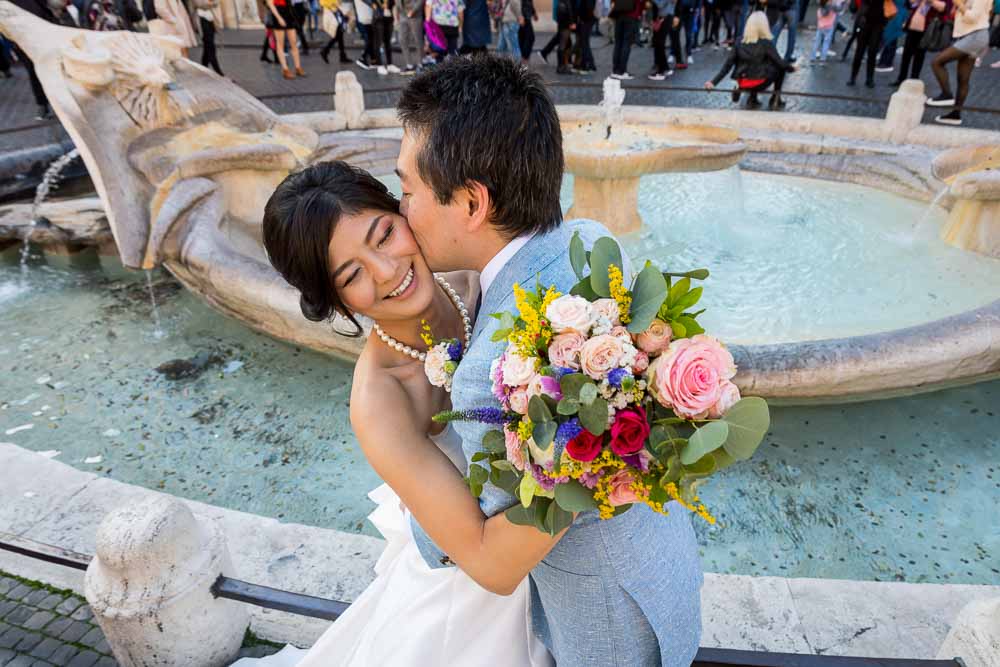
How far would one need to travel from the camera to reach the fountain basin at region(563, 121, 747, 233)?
5.55m

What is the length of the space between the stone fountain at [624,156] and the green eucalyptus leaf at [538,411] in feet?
15.5

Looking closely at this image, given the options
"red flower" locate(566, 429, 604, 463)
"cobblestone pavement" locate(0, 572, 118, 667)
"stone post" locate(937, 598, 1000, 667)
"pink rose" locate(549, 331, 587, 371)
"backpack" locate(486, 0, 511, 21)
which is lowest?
"cobblestone pavement" locate(0, 572, 118, 667)

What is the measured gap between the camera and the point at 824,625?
229cm

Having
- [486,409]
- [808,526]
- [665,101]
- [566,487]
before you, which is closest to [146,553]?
[486,409]

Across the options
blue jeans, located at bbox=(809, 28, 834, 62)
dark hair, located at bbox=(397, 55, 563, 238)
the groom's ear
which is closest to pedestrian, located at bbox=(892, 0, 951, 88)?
blue jeans, located at bbox=(809, 28, 834, 62)

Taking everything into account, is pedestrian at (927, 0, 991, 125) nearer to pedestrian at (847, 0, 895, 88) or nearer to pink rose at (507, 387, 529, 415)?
pedestrian at (847, 0, 895, 88)

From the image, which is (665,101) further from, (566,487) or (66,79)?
(566,487)

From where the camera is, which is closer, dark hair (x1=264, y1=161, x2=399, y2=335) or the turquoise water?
dark hair (x1=264, y1=161, x2=399, y2=335)

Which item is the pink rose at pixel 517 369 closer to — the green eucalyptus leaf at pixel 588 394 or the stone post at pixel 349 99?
the green eucalyptus leaf at pixel 588 394

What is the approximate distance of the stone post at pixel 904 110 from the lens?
7.63m

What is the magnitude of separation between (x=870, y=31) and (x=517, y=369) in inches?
492

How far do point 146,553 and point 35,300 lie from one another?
454 centimetres

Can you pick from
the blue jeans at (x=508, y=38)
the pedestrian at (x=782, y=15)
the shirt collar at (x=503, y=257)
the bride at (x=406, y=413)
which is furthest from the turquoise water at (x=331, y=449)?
the blue jeans at (x=508, y=38)

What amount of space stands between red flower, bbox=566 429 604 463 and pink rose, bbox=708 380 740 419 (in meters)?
0.18
